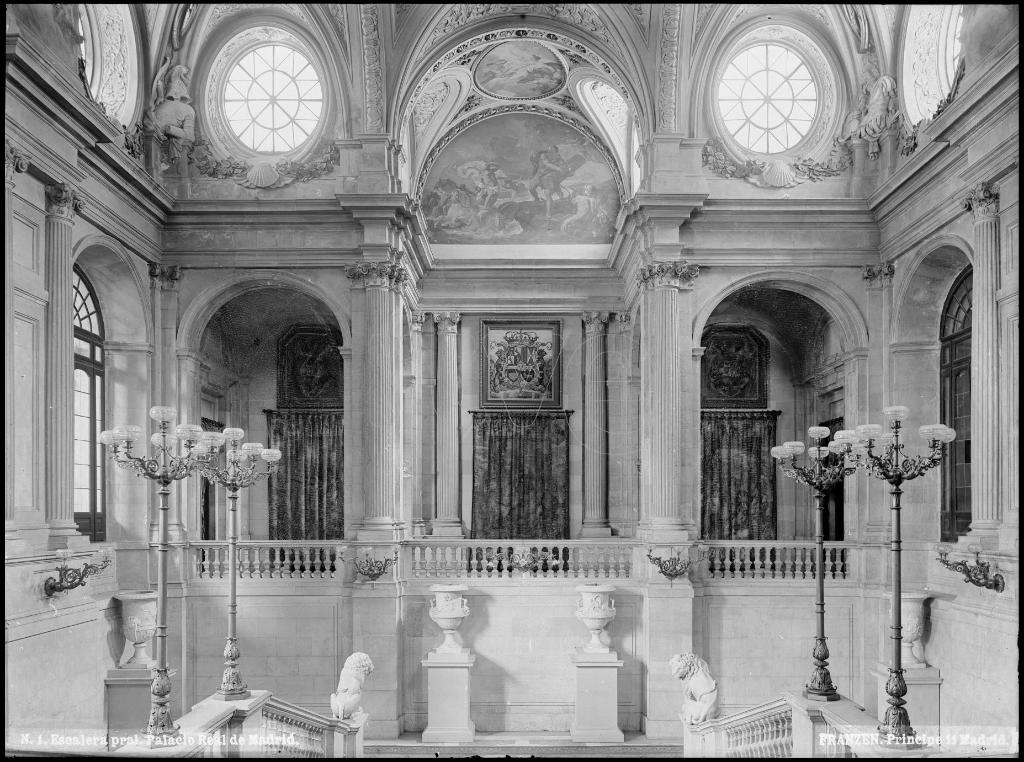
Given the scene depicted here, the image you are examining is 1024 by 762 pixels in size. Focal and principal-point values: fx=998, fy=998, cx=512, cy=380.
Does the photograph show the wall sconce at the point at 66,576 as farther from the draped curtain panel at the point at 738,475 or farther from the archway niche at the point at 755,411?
the draped curtain panel at the point at 738,475

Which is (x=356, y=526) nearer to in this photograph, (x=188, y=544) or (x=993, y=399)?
(x=188, y=544)

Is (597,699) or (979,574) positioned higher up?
(979,574)

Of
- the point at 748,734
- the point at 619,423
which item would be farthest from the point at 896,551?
the point at 619,423

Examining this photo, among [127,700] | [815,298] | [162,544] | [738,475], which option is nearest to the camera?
[162,544]

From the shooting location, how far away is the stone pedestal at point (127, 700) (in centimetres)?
1512

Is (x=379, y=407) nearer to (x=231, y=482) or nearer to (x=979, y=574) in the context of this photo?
→ (x=231, y=482)

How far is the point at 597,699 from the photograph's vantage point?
16.9 meters

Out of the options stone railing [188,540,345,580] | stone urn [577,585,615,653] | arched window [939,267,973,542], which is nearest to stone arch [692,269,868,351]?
arched window [939,267,973,542]

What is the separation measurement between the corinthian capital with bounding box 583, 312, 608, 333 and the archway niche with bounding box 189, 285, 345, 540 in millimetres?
5992

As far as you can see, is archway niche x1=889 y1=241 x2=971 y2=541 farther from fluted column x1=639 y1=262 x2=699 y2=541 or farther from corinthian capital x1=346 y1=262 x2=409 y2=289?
corinthian capital x1=346 y1=262 x2=409 y2=289

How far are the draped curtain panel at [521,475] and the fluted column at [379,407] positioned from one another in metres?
6.09

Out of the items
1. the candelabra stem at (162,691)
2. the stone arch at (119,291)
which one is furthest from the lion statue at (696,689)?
the stone arch at (119,291)

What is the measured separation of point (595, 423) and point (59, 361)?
13.1m

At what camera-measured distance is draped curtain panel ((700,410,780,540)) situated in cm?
2334
